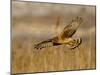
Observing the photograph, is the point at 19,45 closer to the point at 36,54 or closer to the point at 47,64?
the point at 36,54

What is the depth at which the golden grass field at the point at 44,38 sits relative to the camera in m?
2.42

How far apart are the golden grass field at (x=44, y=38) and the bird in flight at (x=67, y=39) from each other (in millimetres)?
46

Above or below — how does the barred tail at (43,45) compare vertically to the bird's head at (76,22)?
below

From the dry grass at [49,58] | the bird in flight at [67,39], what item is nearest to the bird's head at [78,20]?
the bird in flight at [67,39]

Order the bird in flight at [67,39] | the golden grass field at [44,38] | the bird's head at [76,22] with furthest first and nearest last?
1. the bird's head at [76,22]
2. the bird in flight at [67,39]
3. the golden grass field at [44,38]

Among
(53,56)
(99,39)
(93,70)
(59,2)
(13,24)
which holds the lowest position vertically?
(93,70)

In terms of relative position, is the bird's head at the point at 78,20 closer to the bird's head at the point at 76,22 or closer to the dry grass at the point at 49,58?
the bird's head at the point at 76,22

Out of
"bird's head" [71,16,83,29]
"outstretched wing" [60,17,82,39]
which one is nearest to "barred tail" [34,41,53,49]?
"outstretched wing" [60,17,82,39]

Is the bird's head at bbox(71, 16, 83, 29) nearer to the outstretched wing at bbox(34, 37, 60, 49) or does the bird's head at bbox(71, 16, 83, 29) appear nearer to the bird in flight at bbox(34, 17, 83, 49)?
the bird in flight at bbox(34, 17, 83, 49)

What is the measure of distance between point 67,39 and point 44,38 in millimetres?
307

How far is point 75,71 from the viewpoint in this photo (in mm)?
2664

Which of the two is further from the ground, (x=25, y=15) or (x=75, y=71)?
(x=25, y=15)

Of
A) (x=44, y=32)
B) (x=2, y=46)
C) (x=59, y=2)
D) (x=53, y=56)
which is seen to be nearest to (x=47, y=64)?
(x=53, y=56)

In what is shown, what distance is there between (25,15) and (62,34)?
52 cm
